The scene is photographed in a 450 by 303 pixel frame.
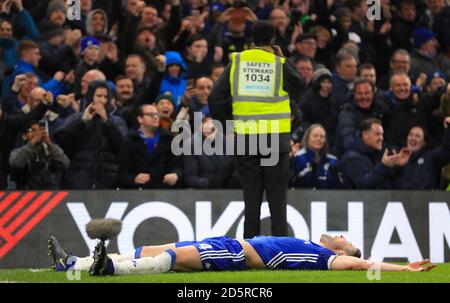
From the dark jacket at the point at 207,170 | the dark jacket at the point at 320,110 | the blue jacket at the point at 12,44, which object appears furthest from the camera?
the blue jacket at the point at 12,44

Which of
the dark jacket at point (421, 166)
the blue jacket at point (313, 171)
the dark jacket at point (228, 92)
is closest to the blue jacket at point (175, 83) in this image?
the blue jacket at point (313, 171)

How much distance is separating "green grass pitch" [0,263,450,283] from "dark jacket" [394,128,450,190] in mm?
4619

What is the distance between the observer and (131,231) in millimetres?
15008

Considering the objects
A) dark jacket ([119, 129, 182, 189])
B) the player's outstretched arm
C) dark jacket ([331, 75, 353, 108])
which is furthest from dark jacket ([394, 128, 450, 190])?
the player's outstretched arm

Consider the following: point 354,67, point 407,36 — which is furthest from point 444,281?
point 407,36

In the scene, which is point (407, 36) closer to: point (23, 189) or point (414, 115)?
point (414, 115)

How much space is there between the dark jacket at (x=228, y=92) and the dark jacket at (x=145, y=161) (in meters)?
2.68

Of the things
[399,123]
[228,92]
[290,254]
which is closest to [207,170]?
[399,123]

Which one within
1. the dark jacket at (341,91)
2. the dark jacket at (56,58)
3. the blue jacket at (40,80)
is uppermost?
the dark jacket at (56,58)

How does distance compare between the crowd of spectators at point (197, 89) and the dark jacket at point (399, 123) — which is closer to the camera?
the crowd of spectators at point (197, 89)

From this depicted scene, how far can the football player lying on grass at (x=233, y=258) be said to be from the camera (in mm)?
10430

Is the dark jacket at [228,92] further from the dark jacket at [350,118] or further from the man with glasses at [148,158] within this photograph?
the dark jacket at [350,118]

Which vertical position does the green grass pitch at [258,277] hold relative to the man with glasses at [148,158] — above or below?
below

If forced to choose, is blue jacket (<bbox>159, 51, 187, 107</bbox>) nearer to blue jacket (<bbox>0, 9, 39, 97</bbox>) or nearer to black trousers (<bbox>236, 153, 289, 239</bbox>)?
blue jacket (<bbox>0, 9, 39, 97</bbox>)
